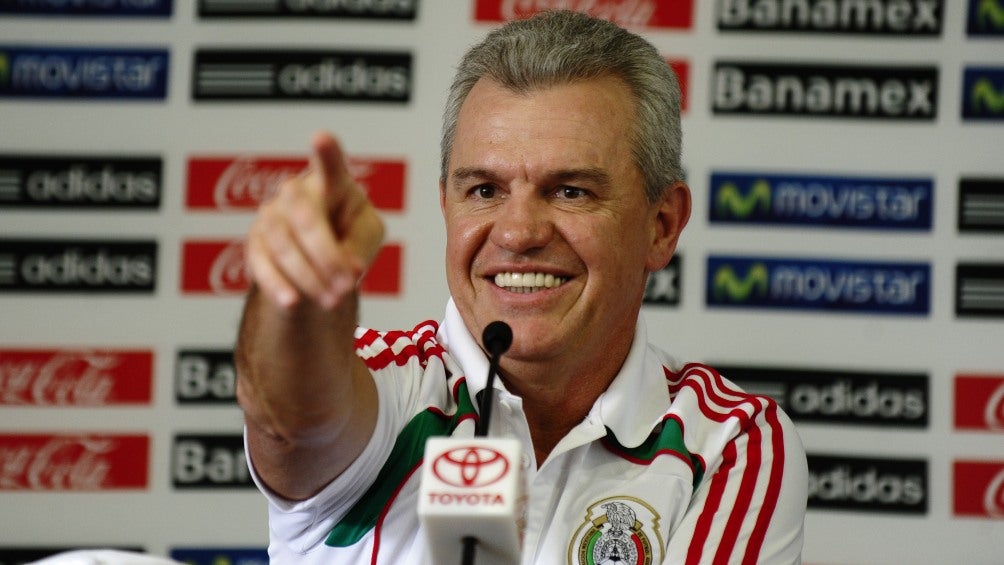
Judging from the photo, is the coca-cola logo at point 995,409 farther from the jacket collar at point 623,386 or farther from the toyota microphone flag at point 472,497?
the toyota microphone flag at point 472,497

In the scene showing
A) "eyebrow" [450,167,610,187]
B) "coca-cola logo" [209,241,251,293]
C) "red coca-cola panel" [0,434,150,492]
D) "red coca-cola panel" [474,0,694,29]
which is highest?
"red coca-cola panel" [474,0,694,29]

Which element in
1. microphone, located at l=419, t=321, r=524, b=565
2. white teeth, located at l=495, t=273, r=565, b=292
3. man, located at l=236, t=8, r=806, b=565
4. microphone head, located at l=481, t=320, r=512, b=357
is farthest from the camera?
white teeth, located at l=495, t=273, r=565, b=292

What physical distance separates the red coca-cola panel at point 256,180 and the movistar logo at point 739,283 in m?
0.79

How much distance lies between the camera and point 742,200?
9.53 ft

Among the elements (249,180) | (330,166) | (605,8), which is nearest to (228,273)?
(249,180)

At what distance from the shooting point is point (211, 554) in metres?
2.90

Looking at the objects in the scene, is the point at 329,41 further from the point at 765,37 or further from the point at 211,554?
the point at 211,554

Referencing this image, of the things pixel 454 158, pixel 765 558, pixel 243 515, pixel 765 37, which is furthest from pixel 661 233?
pixel 243 515

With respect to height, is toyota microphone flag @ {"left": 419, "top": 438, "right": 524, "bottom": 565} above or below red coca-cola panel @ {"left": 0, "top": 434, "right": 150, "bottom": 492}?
above

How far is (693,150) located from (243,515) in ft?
4.63

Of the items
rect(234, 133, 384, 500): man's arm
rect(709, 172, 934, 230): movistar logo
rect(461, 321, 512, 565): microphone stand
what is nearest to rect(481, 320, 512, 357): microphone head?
rect(461, 321, 512, 565): microphone stand

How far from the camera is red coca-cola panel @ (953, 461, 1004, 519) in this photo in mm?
2826

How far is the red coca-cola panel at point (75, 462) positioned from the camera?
2.93 m

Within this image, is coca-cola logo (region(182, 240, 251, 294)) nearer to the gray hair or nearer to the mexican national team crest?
the gray hair
